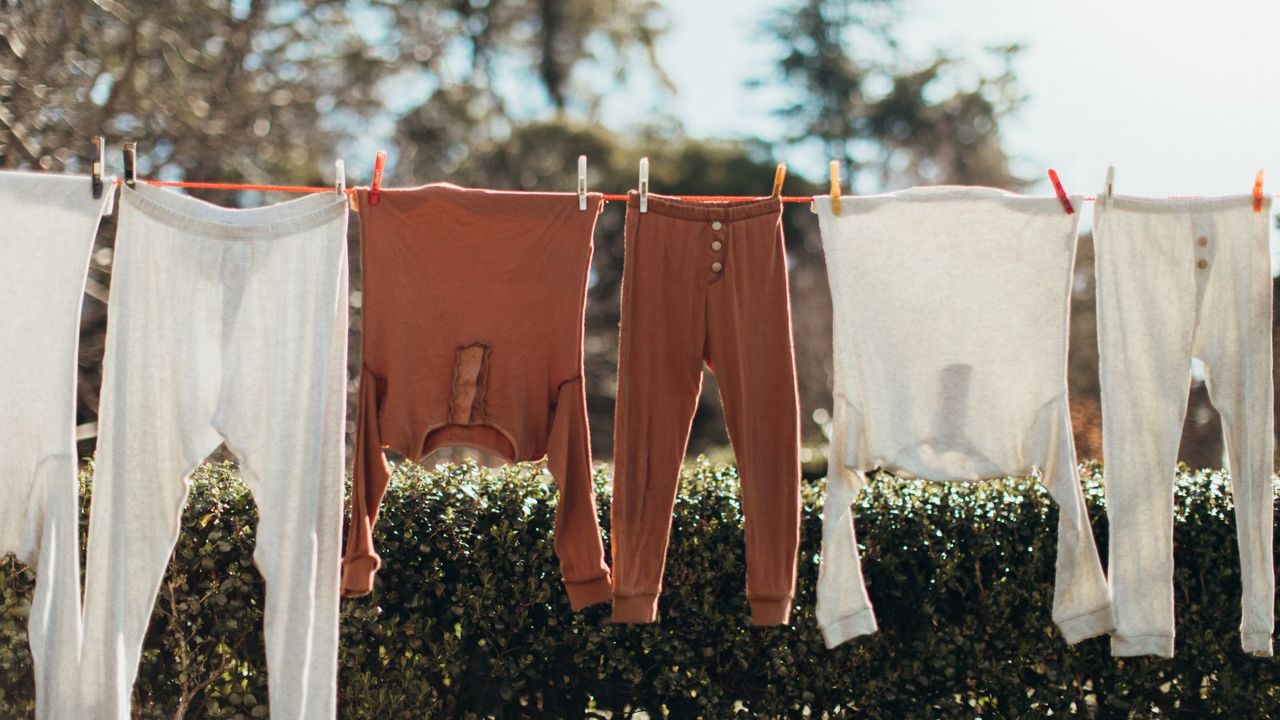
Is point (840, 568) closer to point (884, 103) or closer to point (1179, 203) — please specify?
point (1179, 203)

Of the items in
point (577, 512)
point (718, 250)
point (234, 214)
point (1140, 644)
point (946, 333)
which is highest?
point (234, 214)

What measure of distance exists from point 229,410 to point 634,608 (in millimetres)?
1385

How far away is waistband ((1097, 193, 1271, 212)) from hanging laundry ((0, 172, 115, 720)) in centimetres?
314

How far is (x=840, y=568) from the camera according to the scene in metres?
3.68

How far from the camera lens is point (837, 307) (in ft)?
12.3

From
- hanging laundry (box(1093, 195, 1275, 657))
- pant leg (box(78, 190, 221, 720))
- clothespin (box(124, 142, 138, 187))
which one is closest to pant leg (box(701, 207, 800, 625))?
hanging laundry (box(1093, 195, 1275, 657))

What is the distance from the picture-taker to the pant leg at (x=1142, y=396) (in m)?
3.77

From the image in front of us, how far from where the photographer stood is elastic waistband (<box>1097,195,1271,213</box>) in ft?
12.3

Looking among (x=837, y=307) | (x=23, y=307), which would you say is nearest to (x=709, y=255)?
(x=837, y=307)

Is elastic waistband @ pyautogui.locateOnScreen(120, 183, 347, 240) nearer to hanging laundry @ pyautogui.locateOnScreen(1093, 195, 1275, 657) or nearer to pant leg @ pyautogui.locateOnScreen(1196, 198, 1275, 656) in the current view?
hanging laundry @ pyautogui.locateOnScreen(1093, 195, 1275, 657)

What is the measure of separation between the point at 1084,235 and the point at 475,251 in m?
10.2

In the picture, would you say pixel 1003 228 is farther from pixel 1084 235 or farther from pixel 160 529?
pixel 1084 235

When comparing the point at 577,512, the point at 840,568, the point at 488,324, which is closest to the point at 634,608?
the point at 577,512

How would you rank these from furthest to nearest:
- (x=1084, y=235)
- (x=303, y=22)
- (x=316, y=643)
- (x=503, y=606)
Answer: (x=1084, y=235) < (x=303, y=22) < (x=503, y=606) < (x=316, y=643)
